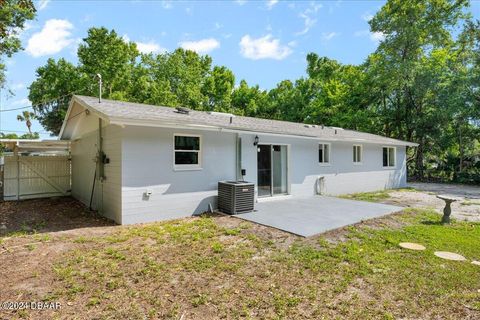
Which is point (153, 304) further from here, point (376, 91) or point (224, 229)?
point (376, 91)

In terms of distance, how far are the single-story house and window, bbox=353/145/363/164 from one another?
22.6 inches

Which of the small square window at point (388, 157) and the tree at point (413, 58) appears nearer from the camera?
the small square window at point (388, 157)

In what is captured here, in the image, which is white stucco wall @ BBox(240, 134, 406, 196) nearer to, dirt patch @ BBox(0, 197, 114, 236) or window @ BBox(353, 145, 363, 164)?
window @ BBox(353, 145, 363, 164)

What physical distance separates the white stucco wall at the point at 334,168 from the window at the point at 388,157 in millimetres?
306

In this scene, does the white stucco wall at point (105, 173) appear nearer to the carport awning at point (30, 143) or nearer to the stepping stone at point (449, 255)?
the carport awning at point (30, 143)

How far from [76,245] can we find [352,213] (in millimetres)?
6912

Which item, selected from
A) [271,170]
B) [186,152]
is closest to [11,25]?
[186,152]

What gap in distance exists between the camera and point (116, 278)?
153 inches

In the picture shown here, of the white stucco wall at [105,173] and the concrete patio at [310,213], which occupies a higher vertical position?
the white stucco wall at [105,173]

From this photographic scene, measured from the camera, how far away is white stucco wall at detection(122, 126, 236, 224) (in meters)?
6.88

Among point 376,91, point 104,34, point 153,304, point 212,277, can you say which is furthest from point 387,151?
point 104,34

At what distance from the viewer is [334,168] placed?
1229 cm

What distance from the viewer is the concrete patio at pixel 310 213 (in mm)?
6477

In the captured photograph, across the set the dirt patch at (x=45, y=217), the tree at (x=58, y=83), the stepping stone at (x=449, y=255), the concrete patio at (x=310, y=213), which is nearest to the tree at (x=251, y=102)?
the tree at (x=58, y=83)
